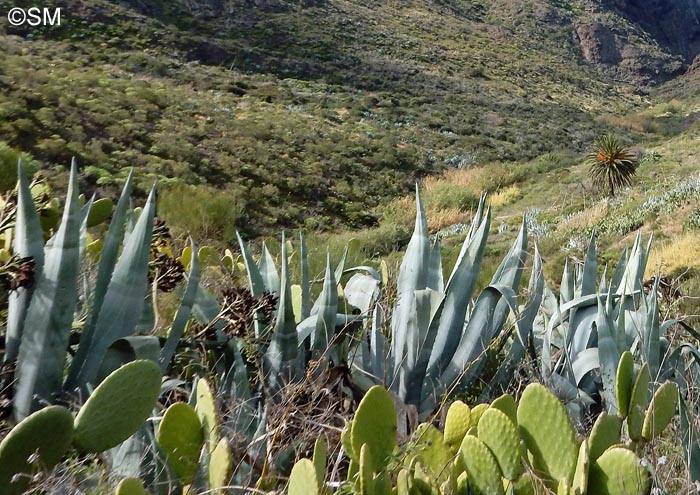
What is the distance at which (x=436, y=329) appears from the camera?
7.45ft

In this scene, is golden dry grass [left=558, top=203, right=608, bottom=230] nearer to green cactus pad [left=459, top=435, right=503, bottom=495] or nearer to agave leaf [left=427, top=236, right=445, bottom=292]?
agave leaf [left=427, top=236, right=445, bottom=292]

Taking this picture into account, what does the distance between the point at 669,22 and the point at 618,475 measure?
95.6 m

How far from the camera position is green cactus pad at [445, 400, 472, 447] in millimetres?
1701

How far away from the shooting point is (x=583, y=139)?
29406mm

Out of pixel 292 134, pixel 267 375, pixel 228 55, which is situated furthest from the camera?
pixel 228 55

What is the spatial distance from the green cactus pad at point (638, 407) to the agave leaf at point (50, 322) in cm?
A: 155

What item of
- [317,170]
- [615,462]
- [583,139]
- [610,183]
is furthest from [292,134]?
[615,462]

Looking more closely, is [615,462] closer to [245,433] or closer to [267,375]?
[245,433]

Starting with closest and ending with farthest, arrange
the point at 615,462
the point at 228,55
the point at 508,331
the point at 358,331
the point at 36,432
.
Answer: the point at 36,432 < the point at 615,462 < the point at 508,331 < the point at 358,331 < the point at 228,55

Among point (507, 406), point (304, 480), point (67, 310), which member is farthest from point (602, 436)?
point (67, 310)

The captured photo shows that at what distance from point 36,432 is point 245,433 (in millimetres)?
695

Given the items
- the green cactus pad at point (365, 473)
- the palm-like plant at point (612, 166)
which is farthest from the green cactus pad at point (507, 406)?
the palm-like plant at point (612, 166)

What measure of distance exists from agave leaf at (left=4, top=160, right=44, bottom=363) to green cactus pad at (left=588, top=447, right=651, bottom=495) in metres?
1.48

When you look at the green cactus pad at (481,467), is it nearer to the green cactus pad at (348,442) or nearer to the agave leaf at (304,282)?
the green cactus pad at (348,442)
